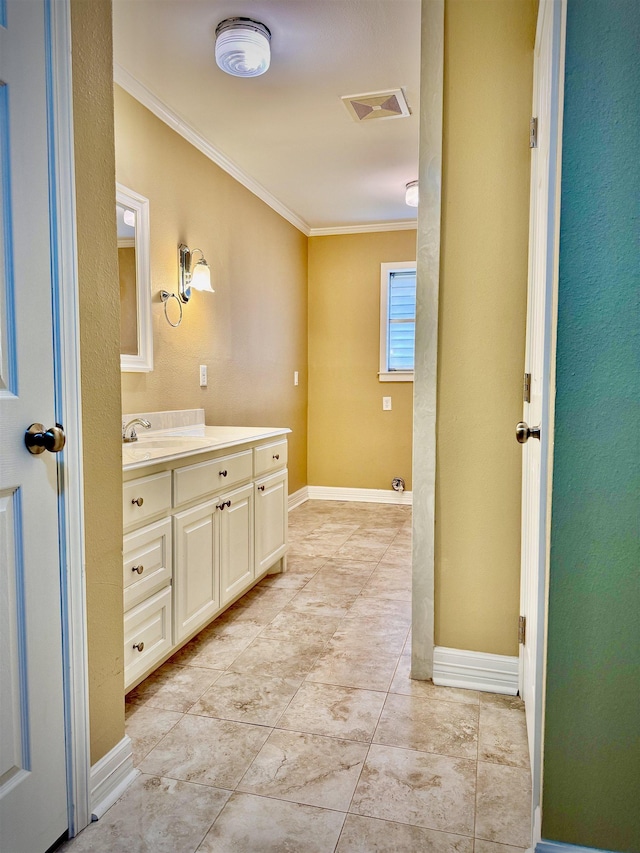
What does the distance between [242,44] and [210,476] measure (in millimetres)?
1662

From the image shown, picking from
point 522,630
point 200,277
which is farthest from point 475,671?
point 200,277

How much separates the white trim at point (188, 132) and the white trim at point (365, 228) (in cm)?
65

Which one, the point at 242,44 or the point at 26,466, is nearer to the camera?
the point at 26,466

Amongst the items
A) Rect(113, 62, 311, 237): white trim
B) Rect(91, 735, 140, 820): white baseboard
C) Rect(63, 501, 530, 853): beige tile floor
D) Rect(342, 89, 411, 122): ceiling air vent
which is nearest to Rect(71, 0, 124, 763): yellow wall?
Rect(91, 735, 140, 820): white baseboard

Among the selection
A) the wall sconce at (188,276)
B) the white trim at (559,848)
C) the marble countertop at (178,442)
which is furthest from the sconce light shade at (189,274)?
the white trim at (559,848)

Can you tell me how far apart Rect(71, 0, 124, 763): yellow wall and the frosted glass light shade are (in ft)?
5.89

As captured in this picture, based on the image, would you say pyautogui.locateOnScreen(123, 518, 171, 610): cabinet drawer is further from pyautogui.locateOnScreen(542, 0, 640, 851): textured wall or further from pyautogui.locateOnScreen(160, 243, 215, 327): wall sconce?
pyautogui.locateOnScreen(160, 243, 215, 327): wall sconce

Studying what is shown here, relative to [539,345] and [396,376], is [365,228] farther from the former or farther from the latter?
[539,345]

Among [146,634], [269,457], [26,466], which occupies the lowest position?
[146,634]

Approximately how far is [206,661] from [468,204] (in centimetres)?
186

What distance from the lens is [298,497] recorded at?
533 centimetres

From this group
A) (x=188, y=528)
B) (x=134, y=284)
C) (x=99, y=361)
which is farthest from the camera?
(x=134, y=284)

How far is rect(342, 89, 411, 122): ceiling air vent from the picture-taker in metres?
2.92

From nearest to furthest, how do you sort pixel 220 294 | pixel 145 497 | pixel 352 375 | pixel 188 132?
pixel 145 497 → pixel 188 132 → pixel 220 294 → pixel 352 375
